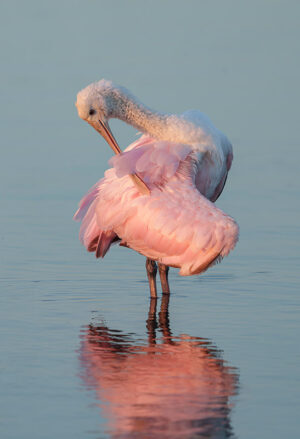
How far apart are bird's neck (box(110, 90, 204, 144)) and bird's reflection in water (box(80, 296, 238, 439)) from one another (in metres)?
2.26

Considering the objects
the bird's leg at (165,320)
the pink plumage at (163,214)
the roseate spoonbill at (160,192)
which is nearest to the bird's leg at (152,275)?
the roseate spoonbill at (160,192)

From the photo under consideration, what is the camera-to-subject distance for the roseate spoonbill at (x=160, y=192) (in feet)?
33.2

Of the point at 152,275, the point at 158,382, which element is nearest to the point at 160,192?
the point at 152,275

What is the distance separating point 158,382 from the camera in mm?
7754

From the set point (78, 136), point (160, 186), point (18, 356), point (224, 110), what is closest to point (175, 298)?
point (160, 186)

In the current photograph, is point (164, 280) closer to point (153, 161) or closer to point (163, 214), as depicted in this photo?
point (163, 214)

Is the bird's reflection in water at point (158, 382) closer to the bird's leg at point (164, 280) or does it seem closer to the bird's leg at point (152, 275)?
the bird's leg at point (152, 275)

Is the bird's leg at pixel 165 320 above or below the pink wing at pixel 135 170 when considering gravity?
below

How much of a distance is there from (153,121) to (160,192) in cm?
115

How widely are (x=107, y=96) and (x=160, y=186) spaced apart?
1325 mm

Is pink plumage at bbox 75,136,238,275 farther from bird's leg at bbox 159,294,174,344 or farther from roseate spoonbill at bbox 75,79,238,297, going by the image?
bird's leg at bbox 159,294,174,344

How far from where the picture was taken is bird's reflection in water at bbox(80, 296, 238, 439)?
22.1 ft

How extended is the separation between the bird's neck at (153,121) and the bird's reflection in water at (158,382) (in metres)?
2.26

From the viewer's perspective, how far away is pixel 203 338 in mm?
9055
